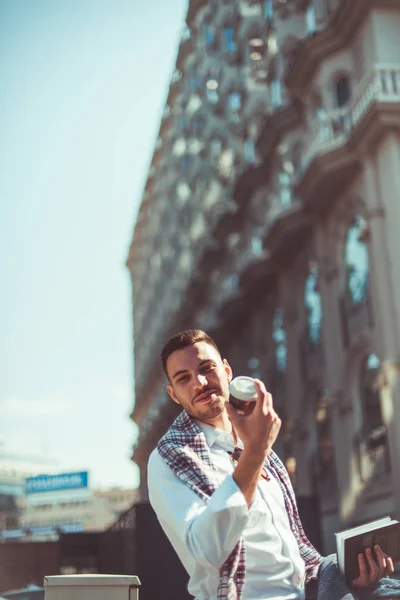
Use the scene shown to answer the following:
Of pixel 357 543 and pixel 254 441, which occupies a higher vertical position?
pixel 254 441

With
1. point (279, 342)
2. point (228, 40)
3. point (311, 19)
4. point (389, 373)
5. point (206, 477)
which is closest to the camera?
point (206, 477)

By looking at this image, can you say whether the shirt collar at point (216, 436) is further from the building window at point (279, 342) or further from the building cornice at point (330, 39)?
the building window at point (279, 342)

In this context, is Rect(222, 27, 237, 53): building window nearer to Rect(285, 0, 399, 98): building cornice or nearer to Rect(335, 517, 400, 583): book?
Rect(285, 0, 399, 98): building cornice

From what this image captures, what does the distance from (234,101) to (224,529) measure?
30.6 m

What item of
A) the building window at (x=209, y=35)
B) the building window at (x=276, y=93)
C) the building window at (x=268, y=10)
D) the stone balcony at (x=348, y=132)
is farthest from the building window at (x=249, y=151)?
the stone balcony at (x=348, y=132)

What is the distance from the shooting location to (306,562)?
305 centimetres

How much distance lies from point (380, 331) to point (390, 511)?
3.43m

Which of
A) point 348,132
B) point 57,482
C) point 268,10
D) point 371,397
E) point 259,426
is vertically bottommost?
point 259,426

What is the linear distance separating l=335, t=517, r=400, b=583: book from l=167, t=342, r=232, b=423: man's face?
0.64 m

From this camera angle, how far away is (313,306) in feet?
68.9

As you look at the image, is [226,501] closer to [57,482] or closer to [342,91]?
[342,91]

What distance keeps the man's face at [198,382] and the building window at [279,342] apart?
20834mm

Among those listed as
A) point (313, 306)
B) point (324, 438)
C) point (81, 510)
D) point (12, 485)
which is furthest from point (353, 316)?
point (81, 510)

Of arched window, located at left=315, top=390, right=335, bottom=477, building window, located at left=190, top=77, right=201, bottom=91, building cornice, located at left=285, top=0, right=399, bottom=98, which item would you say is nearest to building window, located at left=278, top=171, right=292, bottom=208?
building cornice, located at left=285, top=0, right=399, bottom=98
